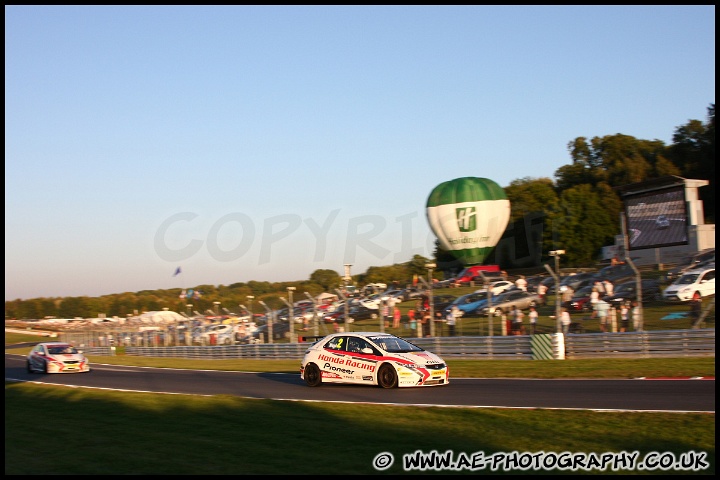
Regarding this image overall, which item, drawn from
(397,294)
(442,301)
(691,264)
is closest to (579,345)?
(442,301)

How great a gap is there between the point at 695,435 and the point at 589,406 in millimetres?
3131

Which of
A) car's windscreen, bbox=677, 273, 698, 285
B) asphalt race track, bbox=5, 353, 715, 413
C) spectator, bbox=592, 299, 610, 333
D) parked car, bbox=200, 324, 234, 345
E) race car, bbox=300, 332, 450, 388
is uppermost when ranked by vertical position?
car's windscreen, bbox=677, 273, 698, 285

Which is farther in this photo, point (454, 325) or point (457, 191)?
point (457, 191)

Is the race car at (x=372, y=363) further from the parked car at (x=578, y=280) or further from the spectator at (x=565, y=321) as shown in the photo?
the parked car at (x=578, y=280)

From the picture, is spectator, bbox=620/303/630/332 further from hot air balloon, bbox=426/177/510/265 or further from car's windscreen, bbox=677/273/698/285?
hot air balloon, bbox=426/177/510/265

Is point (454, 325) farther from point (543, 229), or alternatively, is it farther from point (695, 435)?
point (543, 229)

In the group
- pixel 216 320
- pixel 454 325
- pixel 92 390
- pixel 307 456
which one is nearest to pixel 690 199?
pixel 454 325

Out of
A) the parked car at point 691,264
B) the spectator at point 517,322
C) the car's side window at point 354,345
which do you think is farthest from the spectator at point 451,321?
the car's side window at point 354,345

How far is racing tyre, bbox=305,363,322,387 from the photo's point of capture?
19281mm

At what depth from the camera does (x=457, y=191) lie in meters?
67.4

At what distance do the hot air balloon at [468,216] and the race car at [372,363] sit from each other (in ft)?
160

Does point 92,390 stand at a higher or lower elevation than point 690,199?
lower

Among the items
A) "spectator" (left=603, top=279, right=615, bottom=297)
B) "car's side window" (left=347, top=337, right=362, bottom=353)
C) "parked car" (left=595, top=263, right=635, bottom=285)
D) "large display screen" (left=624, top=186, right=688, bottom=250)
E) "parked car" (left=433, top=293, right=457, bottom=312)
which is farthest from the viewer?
"large display screen" (left=624, top=186, right=688, bottom=250)

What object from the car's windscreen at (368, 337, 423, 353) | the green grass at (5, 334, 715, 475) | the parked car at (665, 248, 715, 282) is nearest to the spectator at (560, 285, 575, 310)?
the parked car at (665, 248, 715, 282)
